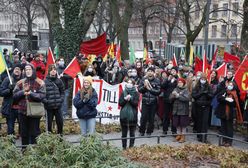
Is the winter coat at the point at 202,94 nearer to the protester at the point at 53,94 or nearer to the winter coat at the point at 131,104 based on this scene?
the winter coat at the point at 131,104

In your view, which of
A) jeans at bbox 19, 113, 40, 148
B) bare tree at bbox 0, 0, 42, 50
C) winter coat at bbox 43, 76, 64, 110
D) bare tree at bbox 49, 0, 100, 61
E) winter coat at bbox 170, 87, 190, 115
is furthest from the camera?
bare tree at bbox 0, 0, 42, 50

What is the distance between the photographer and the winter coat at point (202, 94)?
35.2ft

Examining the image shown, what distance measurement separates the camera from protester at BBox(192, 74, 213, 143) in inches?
423

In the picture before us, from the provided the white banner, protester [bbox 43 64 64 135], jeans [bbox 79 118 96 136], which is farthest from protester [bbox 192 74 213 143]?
protester [bbox 43 64 64 135]

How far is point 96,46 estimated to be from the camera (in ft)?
52.8

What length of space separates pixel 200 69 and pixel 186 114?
11.0 feet

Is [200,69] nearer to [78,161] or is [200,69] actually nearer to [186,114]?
[186,114]

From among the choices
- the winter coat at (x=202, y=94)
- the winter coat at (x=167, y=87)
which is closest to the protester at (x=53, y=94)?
the winter coat at (x=167, y=87)

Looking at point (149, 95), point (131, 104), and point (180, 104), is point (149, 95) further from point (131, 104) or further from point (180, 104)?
point (131, 104)

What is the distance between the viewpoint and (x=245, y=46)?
14688 mm

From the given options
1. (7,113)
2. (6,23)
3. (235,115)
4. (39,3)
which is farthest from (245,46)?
(6,23)

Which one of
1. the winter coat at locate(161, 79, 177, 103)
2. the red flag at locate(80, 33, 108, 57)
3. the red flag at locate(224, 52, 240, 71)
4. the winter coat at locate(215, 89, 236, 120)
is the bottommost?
the winter coat at locate(215, 89, 236, 120)

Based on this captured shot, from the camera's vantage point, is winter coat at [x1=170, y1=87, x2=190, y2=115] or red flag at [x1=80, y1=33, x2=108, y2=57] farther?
red flag at [x1=80, y1=33, x2=108, y2=57]

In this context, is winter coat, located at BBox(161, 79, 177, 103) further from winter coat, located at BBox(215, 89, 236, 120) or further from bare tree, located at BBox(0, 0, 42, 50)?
bare tree, located at BBox(0, 0, 42, 50)
